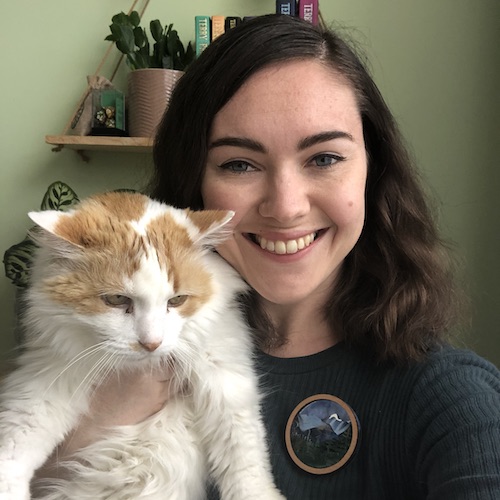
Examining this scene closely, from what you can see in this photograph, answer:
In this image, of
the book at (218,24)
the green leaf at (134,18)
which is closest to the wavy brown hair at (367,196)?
the book at (218,24)

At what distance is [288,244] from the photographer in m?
1.17

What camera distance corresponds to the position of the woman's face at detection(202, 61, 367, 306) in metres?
1.09

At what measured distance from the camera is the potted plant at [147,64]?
250 cm

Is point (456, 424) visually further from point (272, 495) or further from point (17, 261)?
point (17, 261)

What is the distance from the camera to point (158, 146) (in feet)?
4.90

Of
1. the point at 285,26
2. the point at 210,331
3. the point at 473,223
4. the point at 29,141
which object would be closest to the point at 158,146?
the point at 285,26

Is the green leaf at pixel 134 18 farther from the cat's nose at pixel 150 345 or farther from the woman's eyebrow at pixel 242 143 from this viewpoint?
the cat's nose at pixel 150 345

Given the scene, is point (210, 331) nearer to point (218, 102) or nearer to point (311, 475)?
point (311, 475)

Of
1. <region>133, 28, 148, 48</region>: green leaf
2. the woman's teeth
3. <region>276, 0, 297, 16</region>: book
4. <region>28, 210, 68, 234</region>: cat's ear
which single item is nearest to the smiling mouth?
the woman's teeth

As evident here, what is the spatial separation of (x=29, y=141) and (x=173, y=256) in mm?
2143

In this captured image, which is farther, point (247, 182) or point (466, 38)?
point (466, 38)

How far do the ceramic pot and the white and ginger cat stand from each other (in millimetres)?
1428

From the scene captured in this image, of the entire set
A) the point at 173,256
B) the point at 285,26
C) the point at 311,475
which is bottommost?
the point at 311,475

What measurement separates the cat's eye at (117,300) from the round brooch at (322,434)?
47 centimetres
